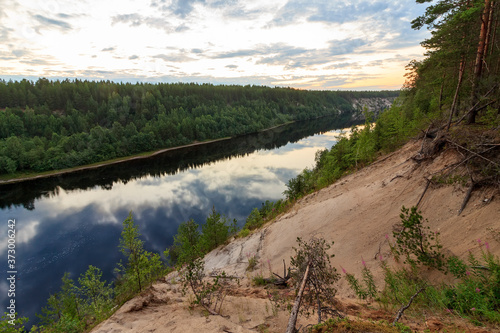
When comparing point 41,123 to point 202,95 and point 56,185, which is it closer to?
point 56,185

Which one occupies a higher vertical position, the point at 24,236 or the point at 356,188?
the point at 356,188

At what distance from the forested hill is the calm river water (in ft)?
33.2

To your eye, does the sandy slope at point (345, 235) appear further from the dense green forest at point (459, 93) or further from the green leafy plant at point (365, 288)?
the dense green forest at point (459, 93)

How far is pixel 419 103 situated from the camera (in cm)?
2619

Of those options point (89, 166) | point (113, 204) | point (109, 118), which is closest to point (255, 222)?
point (113, 204)

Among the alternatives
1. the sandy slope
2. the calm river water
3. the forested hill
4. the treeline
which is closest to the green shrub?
the sandy slope

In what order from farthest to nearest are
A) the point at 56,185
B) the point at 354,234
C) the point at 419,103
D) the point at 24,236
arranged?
the point at 56,185 → the point at 24,236 → the point at 419,103 → the point at 354,234

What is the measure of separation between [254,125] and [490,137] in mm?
107612

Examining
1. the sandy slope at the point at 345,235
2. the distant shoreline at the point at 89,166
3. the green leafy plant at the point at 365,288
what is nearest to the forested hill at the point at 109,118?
the distant shoreline at the point at 89,166

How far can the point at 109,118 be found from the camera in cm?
9525

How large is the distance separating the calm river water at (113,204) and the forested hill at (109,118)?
10.1m

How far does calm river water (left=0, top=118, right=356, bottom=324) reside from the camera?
27.6 meters

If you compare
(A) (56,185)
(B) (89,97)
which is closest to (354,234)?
(A) (56,185)

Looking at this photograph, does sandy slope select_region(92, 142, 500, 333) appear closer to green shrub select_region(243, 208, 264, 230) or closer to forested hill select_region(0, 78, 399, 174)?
green shrub select_region(243, 208, 264, 230)
